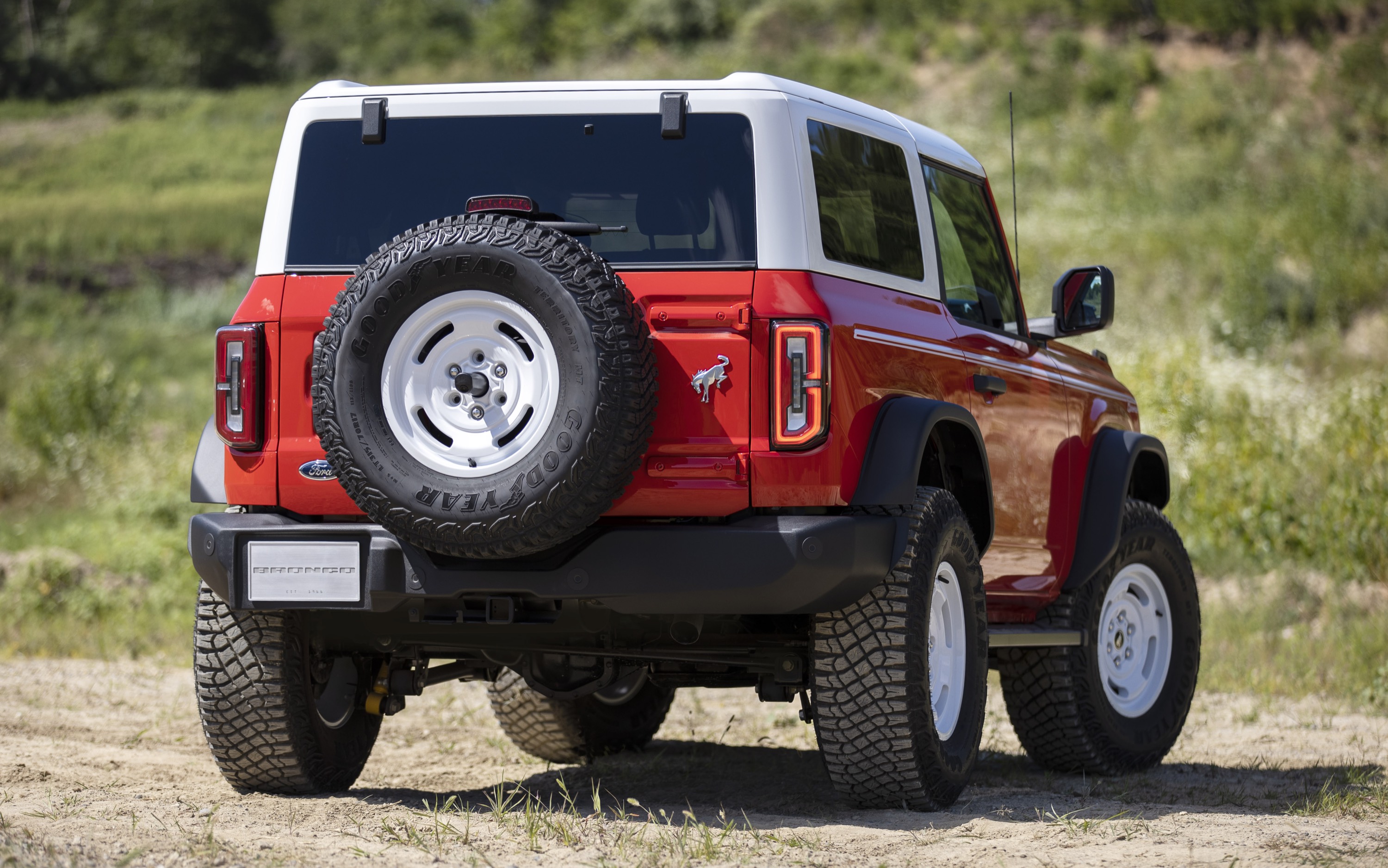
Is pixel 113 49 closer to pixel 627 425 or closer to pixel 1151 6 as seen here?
pixel 1151 6

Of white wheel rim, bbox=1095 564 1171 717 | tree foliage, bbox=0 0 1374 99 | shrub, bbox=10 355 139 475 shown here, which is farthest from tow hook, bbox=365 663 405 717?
tree foliage, bbox=0 0 1374 99

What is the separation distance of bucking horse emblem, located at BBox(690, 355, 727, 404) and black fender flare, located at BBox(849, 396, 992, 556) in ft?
1.64

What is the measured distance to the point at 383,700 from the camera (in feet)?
17.0

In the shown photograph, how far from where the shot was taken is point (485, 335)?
4.15m

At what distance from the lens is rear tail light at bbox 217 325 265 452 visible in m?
4.49

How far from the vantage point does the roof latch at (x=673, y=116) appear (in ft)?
14.7

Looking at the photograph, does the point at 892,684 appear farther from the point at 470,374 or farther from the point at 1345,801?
the point at 1345,801

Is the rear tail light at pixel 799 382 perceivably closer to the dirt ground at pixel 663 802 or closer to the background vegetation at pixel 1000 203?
the dirt ground at pixel 663 802

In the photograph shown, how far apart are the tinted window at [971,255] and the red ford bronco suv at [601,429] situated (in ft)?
0.25

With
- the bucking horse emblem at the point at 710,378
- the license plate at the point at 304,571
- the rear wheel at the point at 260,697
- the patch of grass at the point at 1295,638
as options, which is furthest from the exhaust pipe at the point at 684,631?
the patch of grass at the point at 1295,638

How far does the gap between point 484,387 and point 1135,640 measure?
147 inches

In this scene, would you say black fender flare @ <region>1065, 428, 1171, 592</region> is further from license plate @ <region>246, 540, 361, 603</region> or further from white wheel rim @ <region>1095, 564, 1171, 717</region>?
license plate @ <region>246, 540, 361, 603</region>

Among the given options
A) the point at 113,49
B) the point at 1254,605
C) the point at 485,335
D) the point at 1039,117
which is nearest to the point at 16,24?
the point at 113,49

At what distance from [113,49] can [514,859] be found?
49114 mm
